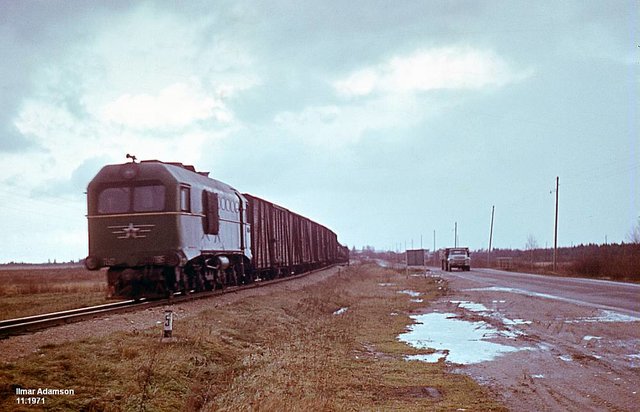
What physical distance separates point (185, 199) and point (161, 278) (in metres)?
2.40

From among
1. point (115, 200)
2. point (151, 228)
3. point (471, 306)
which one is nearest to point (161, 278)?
point (151, 228)

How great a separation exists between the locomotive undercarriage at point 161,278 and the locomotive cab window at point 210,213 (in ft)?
3.12

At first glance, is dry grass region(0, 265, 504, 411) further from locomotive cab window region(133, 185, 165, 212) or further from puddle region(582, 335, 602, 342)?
puddle region(582, 335, 602, 342)

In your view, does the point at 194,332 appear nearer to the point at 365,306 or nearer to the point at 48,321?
the point at 48,321

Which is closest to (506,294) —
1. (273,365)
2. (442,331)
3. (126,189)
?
(442,331)

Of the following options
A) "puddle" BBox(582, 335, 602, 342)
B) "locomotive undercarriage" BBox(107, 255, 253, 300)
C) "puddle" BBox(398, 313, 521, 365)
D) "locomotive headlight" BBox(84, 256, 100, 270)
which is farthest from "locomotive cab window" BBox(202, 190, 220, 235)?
"puddle" BBox(582, 335, 602, 342)

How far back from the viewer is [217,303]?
61.8ft

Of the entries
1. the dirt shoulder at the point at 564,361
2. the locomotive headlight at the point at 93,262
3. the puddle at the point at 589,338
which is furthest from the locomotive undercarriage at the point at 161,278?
the puddle at the point at 589,338

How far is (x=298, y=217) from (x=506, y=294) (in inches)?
652

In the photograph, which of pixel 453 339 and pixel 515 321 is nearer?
pixel 453 339

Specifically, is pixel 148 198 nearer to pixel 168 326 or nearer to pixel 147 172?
pixel 147 172

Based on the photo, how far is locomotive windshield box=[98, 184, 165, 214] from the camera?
59.7 ft

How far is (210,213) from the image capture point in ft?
69.2

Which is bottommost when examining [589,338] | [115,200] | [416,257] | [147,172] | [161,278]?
[589,338]
